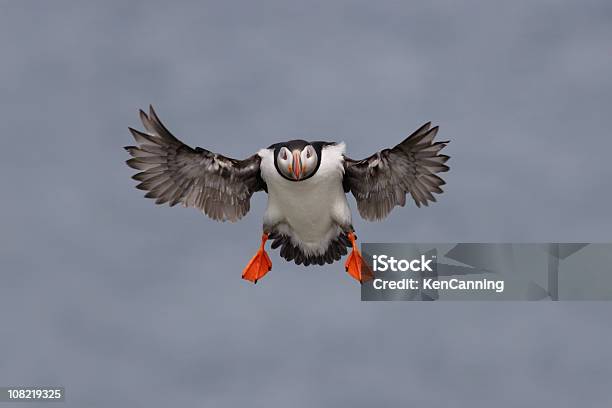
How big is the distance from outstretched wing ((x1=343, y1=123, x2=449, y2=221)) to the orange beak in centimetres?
98

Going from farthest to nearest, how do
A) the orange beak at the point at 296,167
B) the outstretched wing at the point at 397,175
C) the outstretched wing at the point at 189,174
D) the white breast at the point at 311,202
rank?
the outstretched wing at the point at 189,174
the white breast at the point at 311,202
the outstretched wing at the point at 397,175
the orange beak at the point at 296,167

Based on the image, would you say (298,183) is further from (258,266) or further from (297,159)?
(258,266)

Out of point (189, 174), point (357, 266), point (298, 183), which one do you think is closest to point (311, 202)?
point (298, 183)

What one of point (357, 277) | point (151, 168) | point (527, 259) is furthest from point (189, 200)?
point (527, 259)

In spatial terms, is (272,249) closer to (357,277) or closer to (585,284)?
(357,277)

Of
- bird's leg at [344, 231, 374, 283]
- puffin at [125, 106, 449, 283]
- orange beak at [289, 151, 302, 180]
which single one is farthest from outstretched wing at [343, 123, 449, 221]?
orange beak at [289, 151, 302, 180]

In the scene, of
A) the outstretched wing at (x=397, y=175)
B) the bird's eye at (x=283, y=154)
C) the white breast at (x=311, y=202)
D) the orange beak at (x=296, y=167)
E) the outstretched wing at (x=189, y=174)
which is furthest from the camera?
the outstretched wing at (x=189, y=174)

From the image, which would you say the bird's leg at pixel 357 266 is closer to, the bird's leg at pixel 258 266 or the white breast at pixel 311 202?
the white breast at pixel 311 202

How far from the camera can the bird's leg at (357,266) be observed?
3562 cm

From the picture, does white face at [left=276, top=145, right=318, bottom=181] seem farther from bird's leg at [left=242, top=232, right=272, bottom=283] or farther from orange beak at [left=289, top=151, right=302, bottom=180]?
bird's leg at [left=242, top=232, right=272, bottom=283]

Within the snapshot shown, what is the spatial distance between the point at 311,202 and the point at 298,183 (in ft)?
1.53

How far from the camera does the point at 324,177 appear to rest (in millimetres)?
34906

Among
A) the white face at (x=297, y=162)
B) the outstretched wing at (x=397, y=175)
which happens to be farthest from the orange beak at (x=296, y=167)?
the outstretched wing at (x=397, y=175)

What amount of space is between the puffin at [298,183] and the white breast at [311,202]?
0.6 inches
